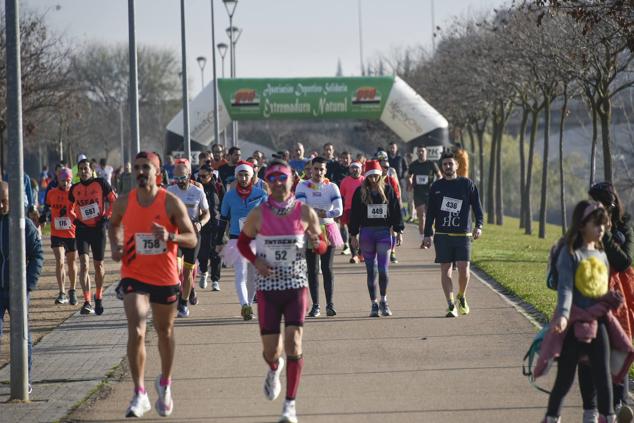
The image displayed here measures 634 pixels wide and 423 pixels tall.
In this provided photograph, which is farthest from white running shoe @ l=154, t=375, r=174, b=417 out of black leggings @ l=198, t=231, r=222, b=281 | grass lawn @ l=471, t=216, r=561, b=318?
black leggings @ l=198, t=231, r=222, b=281

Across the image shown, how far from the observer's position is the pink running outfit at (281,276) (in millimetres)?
9188

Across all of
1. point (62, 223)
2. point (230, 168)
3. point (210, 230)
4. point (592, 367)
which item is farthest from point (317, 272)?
point (592, 367)

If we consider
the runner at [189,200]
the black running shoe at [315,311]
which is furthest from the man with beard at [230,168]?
the black running shoe at [315,311]

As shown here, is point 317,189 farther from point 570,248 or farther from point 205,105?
point 205,105

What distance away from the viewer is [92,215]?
51.0ft

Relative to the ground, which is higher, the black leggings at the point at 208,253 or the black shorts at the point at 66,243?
the black shorts at the point at 66,243

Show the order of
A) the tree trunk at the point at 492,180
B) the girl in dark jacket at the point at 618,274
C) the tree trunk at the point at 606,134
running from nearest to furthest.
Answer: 1. the girl in dark jacket at the point at 618,274
2. the tree trunk at the point at 606,134
3. the tree trunk at the point at 492,180

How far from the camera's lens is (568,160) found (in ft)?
247

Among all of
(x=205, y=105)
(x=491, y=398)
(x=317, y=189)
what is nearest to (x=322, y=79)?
(x=205, y=105)

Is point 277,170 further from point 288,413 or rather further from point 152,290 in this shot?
point 288,413

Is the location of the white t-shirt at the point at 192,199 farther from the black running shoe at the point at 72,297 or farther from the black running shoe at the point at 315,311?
the black running shoe at the point at 72,297

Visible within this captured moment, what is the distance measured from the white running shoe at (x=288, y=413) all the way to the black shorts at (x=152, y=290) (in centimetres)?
116

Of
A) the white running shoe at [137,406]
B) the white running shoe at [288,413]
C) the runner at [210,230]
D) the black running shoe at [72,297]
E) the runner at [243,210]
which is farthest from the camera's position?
the runner at [210,230]

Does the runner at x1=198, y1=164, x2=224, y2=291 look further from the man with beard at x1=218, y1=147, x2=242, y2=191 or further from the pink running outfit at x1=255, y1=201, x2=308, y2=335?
the pink running outfit at x1=255, y1=201, x2=308, y2=335
